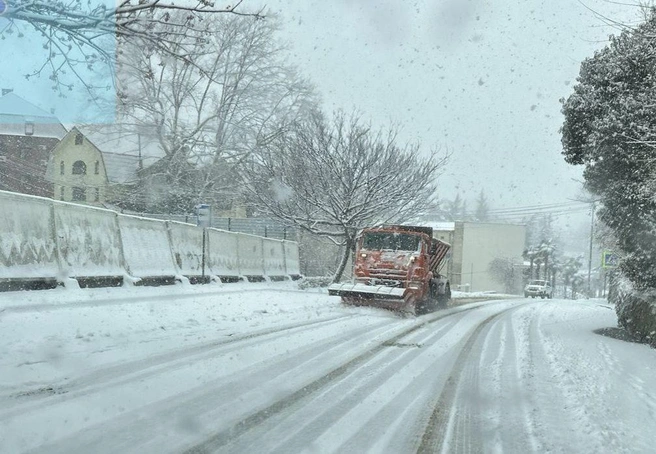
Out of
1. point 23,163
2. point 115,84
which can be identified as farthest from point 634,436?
point 23,163

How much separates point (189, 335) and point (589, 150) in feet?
34.7

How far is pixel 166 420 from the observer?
18.4ft

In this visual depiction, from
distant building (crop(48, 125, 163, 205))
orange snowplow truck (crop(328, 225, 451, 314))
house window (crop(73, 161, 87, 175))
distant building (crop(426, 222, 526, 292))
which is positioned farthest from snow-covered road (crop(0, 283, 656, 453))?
distant building (crop(426, 222, 526, 292))

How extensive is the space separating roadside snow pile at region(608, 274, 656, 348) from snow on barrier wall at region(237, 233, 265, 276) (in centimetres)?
1400

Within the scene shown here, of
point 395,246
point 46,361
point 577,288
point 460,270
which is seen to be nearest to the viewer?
point 46,361

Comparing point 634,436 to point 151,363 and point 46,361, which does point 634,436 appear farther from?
point 46,361

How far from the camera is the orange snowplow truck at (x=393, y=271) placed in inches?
742

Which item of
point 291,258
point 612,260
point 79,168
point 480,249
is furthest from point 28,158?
point 480,249

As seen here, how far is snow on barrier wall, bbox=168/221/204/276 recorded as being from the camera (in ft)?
64.6

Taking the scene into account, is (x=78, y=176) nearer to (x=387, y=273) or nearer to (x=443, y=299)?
(x=443, y=299)

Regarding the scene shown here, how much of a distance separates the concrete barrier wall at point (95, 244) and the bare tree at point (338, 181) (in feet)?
15.5

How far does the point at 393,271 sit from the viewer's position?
19578mm

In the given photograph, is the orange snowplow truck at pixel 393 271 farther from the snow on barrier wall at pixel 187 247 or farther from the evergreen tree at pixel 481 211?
the evergreen tree at pixel 481 211

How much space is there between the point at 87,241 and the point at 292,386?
929 cm
